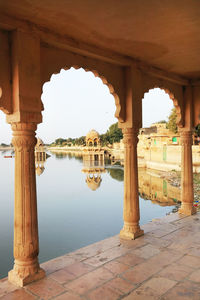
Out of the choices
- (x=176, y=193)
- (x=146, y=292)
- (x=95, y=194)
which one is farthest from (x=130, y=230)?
(x=95, y=194)

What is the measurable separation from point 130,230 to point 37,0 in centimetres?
412

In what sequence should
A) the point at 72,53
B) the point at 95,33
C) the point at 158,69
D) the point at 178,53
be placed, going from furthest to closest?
1. the point at 158,69
2. the point at 178,53
3. the point at 72,53
4. the point at 95,33

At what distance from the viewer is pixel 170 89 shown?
6484 mm

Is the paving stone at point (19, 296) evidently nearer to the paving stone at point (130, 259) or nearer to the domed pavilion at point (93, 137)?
the paving stone at point (130, 259)

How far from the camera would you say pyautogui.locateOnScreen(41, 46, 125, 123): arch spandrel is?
3.98 meters

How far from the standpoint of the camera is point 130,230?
17.2 ft

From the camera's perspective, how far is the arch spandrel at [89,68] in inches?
157

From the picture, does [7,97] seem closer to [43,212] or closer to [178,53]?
[178,53]

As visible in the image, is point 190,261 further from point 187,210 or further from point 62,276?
point 187,210

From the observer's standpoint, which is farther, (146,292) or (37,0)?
(146,292)

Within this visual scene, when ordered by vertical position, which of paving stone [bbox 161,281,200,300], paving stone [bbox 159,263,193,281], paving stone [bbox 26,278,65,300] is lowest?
paving stone [bbox 159,263,193,281]

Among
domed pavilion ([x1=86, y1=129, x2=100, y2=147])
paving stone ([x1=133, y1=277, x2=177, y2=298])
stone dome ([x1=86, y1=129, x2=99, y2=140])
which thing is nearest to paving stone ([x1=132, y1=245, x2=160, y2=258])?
paving stone ([x1=133, y1=277, x2=177, y2=298])

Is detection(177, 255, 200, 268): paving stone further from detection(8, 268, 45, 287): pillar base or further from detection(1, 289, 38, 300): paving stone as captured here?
detection(1, 289, 38, 300): paving stone

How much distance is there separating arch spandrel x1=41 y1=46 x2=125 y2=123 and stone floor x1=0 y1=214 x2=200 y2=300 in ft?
Answer: 7.98
